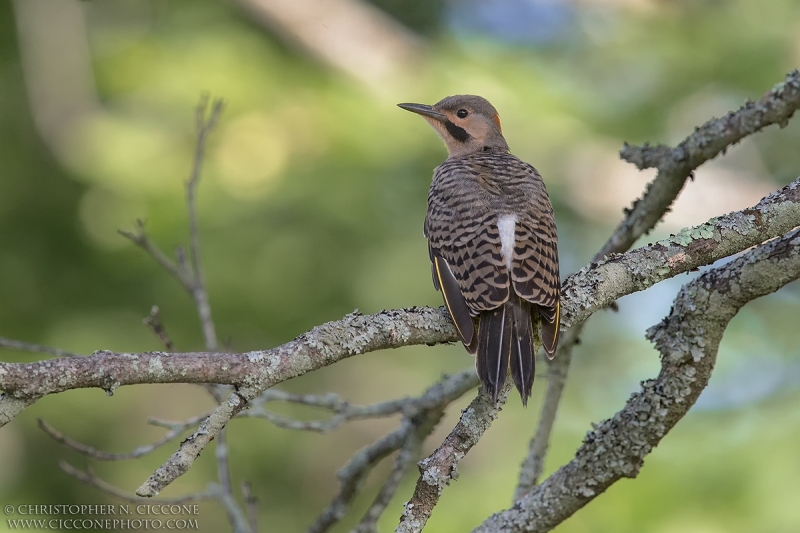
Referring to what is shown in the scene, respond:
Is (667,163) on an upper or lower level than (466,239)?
upper

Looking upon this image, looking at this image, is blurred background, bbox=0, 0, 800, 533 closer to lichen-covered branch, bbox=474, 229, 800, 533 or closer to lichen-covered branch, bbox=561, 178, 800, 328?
lichen-covered branch, bbox=474, 229, 800, 533

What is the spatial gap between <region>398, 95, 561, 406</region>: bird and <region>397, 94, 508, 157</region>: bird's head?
0.53 m

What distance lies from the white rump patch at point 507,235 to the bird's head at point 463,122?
5.96 feet

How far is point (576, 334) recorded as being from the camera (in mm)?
4711

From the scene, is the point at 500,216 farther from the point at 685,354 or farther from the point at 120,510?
the point at 120,510

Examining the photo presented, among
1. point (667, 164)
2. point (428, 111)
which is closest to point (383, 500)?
point (667, 164)

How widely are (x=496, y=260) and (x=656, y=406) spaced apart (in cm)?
102

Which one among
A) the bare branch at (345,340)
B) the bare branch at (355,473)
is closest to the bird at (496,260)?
the bare branch at (345,340)

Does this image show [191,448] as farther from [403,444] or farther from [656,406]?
[403,444]

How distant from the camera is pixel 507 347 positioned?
3842 mm

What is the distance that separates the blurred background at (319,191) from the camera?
23.2ft

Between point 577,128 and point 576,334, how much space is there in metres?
A: 4.14

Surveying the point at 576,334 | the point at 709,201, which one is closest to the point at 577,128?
the point at 709,201

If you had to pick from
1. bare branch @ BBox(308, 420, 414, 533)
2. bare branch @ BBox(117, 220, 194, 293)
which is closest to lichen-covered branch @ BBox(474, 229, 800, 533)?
bare branch @ BBox(308, 420, 414, 533)
